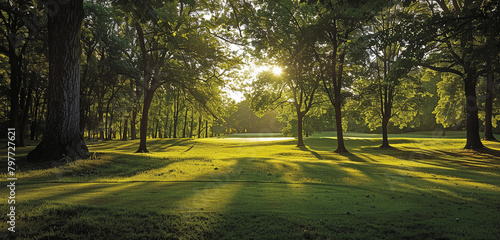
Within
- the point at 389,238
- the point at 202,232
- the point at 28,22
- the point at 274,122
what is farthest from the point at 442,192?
the point at 274,122

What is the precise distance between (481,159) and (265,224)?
20786 millimetres

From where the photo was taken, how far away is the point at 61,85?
8.92 meters

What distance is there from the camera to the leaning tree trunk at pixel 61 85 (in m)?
8.85

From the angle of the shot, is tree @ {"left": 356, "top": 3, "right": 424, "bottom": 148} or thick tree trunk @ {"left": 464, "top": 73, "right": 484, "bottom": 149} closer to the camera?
thick tree trunk @ {"left": 464, "top": 73, "right": 484, "bottom": 149}

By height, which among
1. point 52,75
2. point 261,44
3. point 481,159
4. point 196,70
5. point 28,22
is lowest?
point 481,159

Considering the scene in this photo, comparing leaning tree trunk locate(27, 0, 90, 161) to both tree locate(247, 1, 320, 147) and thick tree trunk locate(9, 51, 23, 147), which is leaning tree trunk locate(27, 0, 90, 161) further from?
thick tree trunk locate(9, 51, 23, 147)

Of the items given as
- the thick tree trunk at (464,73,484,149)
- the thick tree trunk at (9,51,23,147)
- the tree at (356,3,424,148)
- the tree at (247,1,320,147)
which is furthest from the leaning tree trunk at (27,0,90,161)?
the thick tree trunk at (464,73,484,149)

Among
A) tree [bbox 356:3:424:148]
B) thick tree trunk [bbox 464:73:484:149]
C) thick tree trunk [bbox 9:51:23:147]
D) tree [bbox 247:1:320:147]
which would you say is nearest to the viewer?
tree [bbox 247:1:320:147]

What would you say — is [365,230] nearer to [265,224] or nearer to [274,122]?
[265,224]

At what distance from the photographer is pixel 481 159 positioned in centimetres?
1828

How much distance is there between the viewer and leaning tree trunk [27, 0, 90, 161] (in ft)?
29.0

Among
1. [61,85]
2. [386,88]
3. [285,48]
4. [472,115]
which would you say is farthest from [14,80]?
[472,115]

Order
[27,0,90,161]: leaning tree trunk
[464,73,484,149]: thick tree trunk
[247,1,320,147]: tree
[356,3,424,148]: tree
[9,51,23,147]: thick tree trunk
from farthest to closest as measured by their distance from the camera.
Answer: [356,3,424,148]: tree → [464,73,484,149]: thick tree trunk → [9,51,23,147]: thick tree trunk → [247,1,320,147]: tree → [27,0,90,161]: leaning tree trunk

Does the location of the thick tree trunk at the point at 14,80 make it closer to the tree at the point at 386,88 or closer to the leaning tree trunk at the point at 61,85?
the leaning tree trunk at the point at 61,85
